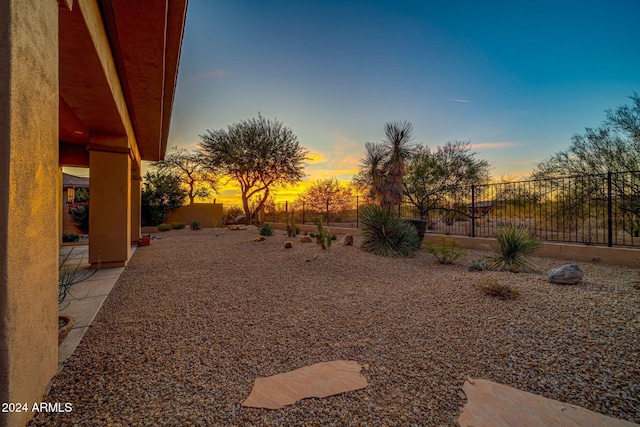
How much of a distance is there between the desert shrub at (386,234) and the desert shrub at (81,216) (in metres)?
13.4

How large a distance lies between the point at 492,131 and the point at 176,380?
12.8 meters

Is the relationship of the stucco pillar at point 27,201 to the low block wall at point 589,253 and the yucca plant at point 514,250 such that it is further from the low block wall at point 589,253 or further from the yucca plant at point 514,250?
the low block wall at point 589,253

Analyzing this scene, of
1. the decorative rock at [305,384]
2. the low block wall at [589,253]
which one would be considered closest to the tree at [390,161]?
the low block wall at [589,253]

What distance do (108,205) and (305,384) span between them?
225 inches

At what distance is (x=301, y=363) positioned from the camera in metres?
2.14

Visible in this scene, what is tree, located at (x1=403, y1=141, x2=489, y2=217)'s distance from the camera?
14492 millimetres

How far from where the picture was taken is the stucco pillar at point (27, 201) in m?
1.20

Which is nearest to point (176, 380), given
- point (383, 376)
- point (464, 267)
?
point (383, 376)

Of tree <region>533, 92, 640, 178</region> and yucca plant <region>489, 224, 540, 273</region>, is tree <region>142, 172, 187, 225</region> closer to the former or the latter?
yucca plant <region>489, 224, 540, 273</region>

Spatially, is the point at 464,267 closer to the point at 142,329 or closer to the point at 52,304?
the point at 142,329

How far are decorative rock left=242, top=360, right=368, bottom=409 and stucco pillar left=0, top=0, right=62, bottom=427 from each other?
1.19 meters

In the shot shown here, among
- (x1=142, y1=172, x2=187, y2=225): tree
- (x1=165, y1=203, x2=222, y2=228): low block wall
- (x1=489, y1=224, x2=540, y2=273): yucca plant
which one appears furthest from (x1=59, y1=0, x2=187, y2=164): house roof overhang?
(x1=165, y1=203, x2=222, y2=228): low block wall

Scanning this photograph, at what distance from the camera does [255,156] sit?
18062 millimetres

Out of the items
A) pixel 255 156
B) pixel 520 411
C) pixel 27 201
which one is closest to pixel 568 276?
pixel 520 411
